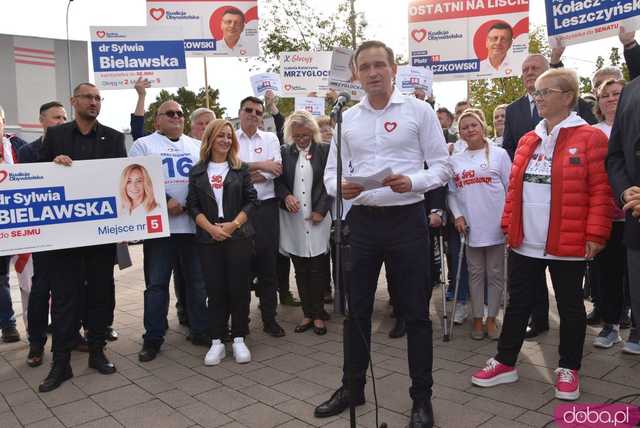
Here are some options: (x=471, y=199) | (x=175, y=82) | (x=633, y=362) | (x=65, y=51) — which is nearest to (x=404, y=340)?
(x=471, y=199)

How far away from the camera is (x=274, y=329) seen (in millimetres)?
5438

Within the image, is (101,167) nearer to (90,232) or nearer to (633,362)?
(90,232)

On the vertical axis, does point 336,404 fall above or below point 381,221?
below

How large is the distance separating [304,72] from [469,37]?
3.04 metres

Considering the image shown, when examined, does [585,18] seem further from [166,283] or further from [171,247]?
[166,283]

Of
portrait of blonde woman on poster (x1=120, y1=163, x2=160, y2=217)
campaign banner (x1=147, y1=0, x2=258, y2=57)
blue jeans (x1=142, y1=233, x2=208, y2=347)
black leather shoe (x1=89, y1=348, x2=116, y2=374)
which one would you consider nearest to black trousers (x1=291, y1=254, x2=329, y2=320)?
blue jeans (x1=142, y1=233, x2=208, y2=347)

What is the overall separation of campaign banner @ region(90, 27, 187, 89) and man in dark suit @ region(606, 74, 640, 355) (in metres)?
4.84

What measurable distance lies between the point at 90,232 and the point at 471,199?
132 inches

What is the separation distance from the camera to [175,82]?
6.47m

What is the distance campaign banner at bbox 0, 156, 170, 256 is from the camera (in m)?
4.40

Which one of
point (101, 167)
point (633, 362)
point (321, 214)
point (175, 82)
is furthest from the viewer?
point (175, 82)

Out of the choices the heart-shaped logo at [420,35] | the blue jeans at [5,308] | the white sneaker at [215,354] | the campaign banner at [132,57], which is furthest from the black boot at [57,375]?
the heart-shaped logo at [420,35]

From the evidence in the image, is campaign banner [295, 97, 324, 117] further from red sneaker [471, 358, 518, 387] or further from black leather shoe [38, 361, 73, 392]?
red sneaker [471, 358, 518, 387]

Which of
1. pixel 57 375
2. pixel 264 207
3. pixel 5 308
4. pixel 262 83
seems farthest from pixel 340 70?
pixel 5 308
